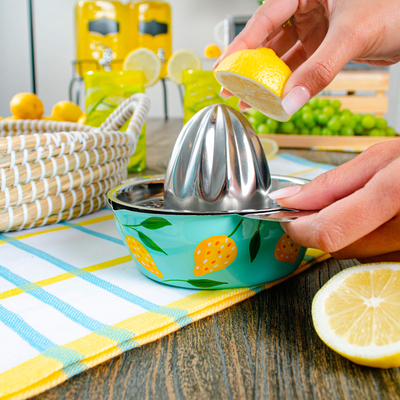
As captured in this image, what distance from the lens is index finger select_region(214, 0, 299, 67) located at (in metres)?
0.43

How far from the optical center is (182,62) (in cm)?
126

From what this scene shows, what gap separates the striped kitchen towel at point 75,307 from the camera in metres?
0.25

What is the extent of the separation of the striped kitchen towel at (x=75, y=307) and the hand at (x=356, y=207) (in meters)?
0.09

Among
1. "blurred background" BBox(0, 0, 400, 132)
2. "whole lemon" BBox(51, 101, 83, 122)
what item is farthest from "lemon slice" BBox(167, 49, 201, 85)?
"blurred background" BBox(0, 0, 400, 132)

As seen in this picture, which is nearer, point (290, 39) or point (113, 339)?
point (113, 339)

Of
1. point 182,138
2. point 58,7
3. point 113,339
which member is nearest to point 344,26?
point 182,138

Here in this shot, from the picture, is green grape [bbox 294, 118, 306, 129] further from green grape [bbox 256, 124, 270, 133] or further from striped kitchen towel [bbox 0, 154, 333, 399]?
striped kitchen towel [bbox 0, 154, 333, 399]

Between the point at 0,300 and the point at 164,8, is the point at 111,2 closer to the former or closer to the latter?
the point at 164,8

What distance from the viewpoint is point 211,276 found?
0.33 m

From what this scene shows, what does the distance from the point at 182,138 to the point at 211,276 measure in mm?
146

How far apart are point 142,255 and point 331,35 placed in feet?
0.83

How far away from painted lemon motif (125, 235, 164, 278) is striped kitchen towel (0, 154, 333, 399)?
0.02 meters

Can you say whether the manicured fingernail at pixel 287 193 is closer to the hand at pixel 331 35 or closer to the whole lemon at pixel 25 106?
the hand at pixel 331 35

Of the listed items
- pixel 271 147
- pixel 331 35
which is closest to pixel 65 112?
pixel 271 147
